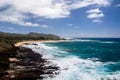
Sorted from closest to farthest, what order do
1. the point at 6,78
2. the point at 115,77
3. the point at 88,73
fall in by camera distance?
the point at 6,78 < the point at 115,77 < the point at 88,73

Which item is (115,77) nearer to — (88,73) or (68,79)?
(88,73)

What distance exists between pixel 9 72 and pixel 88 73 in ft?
38.0

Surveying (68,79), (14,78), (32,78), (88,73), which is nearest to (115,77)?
(88,73)

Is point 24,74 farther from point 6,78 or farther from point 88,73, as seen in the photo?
point 88,73

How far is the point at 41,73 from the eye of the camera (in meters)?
27.2

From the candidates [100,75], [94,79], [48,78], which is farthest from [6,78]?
[100,75]

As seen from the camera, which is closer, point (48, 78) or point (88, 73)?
point (48, 78)

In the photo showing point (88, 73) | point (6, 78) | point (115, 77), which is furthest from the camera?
point (88, 73)

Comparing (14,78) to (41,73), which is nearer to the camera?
(14,78)

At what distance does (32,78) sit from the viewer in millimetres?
24156

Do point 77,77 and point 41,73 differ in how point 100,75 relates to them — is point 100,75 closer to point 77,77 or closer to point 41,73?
point 77,77

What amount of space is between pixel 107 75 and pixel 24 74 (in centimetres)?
1179

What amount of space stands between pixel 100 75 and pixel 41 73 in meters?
8.50

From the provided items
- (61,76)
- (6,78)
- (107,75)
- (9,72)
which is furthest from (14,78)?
(107,75)
